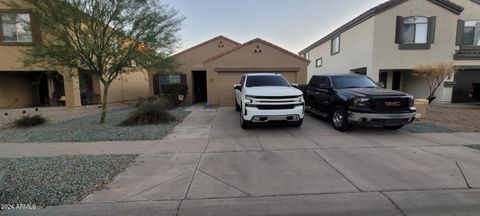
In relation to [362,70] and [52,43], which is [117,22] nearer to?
[52,43]

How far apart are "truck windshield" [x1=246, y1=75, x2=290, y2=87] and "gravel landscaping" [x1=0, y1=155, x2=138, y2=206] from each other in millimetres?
5329

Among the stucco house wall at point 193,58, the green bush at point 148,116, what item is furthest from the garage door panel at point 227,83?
the green bush at point 148,116

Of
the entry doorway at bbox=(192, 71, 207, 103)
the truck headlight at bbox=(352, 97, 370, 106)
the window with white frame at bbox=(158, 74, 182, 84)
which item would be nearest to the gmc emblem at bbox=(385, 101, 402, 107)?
the truck headlight at bbox=(352, 97, 370, 106)

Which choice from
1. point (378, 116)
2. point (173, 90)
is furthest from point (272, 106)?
point (173, 90)

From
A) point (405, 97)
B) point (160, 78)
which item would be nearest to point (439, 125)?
point (405, 97)

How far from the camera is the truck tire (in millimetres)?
8085

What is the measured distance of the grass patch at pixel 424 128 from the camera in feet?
26.8

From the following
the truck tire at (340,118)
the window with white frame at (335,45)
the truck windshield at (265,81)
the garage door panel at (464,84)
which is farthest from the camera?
the window with white frame at (335,45)

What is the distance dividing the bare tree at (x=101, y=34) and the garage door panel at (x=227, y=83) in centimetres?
614

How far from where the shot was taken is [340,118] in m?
8.32

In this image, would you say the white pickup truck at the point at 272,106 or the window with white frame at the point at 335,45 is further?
the window with white frame at the point at 335,45

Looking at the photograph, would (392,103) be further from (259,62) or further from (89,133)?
(89,133)

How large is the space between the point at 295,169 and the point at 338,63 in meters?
18.7

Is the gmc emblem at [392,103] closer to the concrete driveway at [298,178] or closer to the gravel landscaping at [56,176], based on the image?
the concrete driveway at [298,178]
